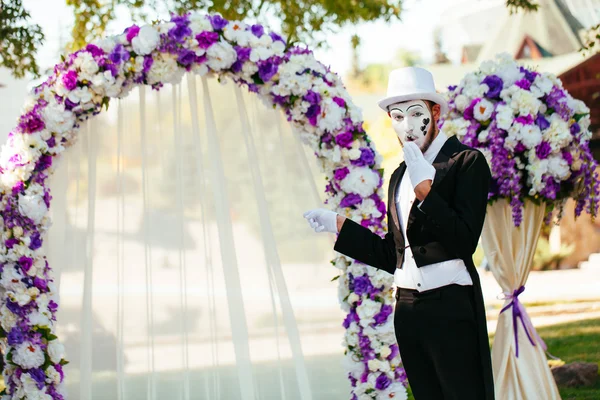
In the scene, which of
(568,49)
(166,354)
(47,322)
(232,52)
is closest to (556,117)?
(232,52)

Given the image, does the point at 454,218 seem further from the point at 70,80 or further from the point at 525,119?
the point at 70,80

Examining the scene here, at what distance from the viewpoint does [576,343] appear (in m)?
9.60

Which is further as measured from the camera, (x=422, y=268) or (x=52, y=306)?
(x=52, y=306)

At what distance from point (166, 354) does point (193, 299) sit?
1.35 feet

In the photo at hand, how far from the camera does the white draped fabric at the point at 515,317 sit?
5.57 metres

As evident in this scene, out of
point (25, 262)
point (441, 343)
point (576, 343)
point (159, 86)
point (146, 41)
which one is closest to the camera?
point (441, 343)

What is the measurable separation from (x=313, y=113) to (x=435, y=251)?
2261 mm

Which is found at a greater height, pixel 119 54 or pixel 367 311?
pixel 119 54

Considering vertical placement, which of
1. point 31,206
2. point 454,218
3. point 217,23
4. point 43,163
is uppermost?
point 217,23

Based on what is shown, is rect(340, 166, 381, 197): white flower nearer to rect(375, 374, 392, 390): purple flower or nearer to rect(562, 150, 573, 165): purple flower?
rect(375, 374, 392, 390): purple flower

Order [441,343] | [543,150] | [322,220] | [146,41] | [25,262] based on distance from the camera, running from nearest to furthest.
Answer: [441,343], [322,220], [146,41], [25,262], [543,150]

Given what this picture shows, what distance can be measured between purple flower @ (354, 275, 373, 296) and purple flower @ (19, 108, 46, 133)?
223 centimetres

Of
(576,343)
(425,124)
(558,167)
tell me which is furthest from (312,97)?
(576,343)

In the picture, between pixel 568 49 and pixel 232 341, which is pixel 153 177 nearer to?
pixel 232 341
